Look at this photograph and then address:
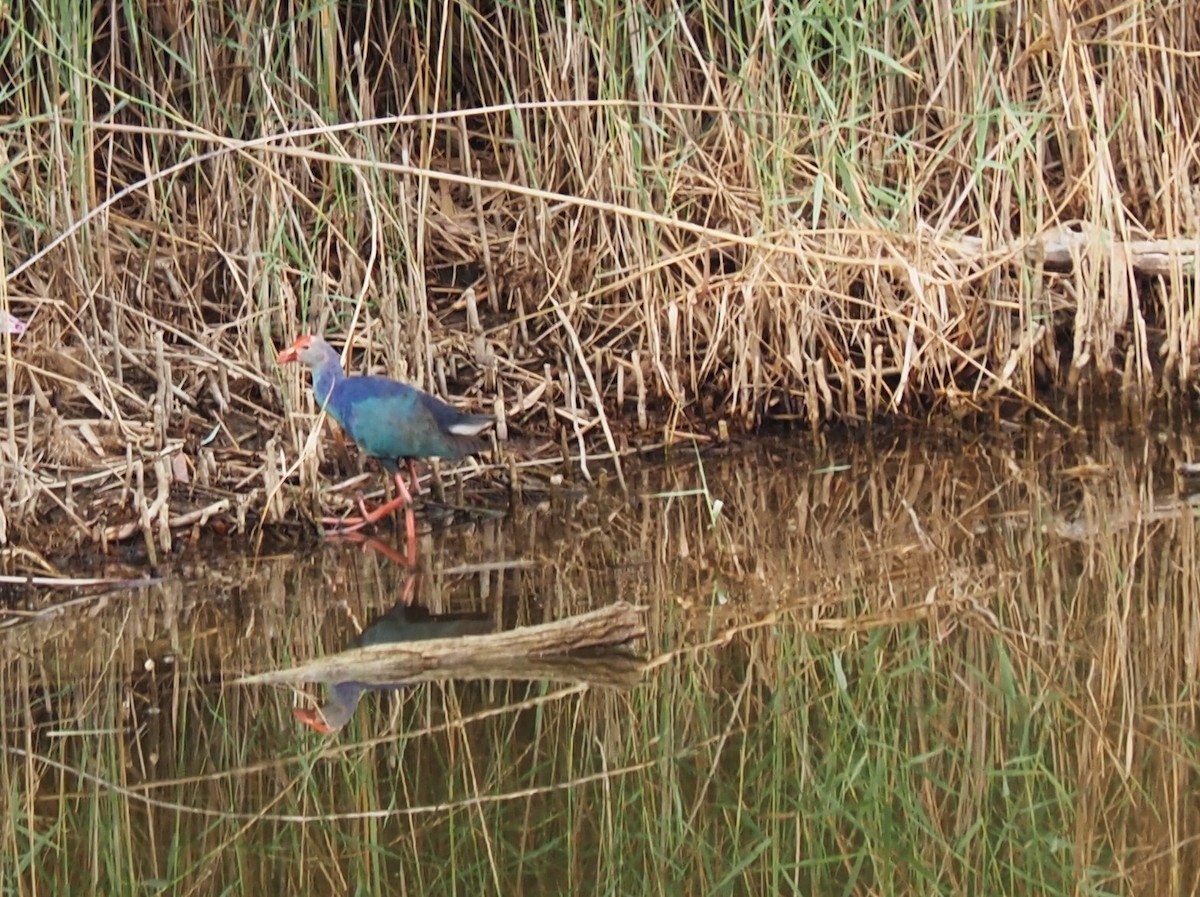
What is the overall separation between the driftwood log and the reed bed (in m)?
1.01

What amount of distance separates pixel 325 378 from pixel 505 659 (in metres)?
1.19

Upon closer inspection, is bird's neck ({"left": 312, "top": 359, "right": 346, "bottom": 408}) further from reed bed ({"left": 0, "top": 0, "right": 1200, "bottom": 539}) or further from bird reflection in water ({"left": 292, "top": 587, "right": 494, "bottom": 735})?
bird reflection in water ({"left": 292, "top": 587, "right": 494, "bottom": 735})

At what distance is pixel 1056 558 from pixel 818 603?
603 mm

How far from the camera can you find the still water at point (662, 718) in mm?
2852

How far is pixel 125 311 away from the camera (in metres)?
4.95

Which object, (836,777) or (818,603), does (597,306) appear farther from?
(836,777)

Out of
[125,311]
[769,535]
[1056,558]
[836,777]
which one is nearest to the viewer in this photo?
[836,777]

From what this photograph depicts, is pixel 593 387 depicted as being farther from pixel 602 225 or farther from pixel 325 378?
pixel 325 378

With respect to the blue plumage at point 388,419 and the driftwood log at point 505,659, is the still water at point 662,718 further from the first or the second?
the blue plumage at point 388,419

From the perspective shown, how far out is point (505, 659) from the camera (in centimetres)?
348

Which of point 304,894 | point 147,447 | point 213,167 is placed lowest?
point 304,894

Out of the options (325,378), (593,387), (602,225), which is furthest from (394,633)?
(602,225)

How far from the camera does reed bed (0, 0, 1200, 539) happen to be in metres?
4.67

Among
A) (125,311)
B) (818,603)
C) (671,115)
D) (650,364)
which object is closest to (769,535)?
(818,603)
